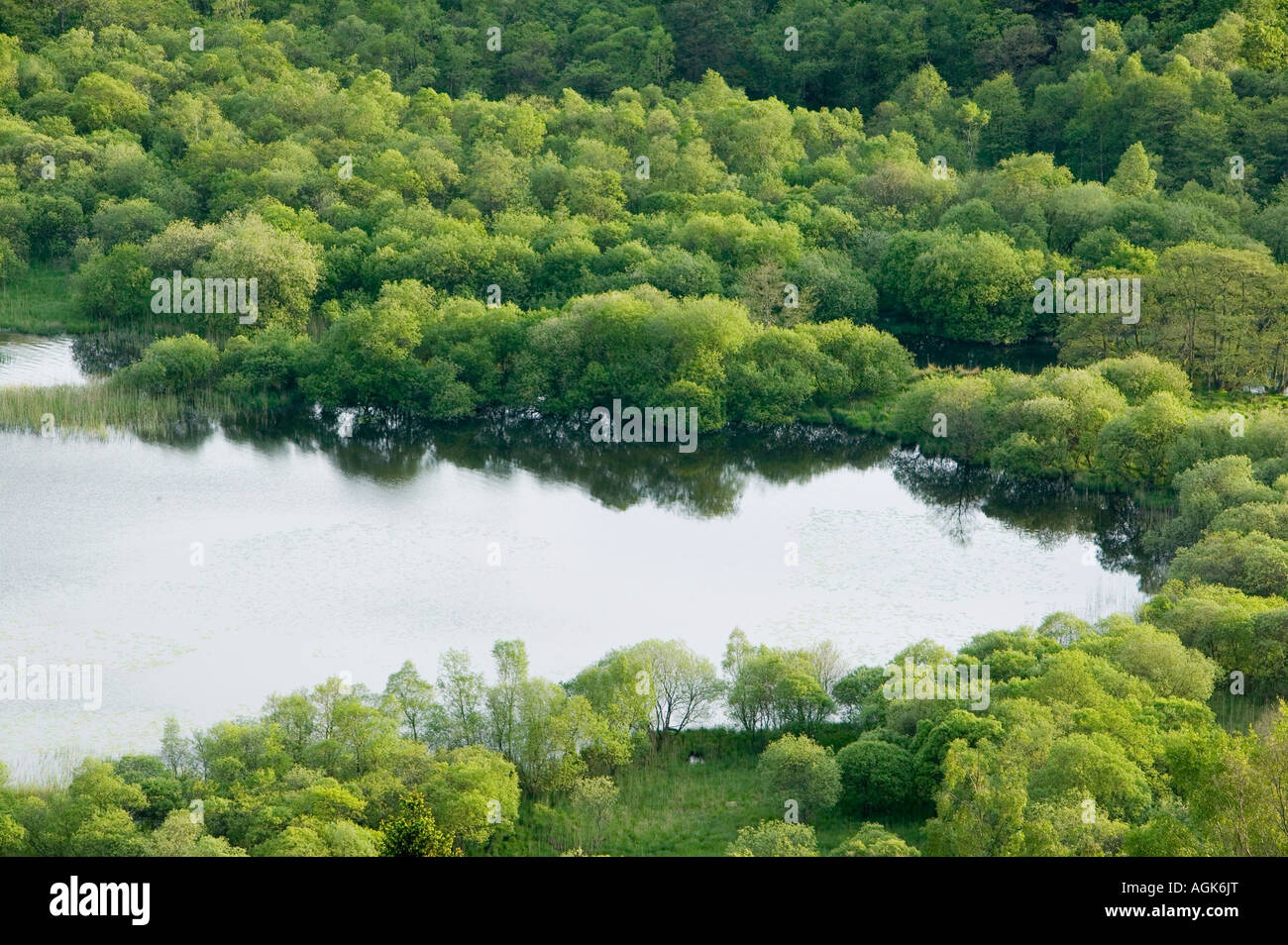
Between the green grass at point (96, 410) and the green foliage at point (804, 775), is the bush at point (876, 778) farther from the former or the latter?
the green grass at point (96, 410)

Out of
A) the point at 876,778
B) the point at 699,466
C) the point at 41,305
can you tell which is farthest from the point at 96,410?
the point at 876,778

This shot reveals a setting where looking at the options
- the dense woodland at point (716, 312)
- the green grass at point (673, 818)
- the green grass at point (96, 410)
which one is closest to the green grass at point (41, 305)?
the dense woodland at point (716, 312)

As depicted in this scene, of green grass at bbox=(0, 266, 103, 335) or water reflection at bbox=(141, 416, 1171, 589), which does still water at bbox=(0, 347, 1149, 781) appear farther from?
green grass at bbox=(0, 266, 103, 335)

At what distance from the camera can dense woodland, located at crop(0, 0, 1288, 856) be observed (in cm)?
2847

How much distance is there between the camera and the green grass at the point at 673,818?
95.4 ft

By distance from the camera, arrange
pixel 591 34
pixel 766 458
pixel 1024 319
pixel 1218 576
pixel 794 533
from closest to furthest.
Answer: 1. pixel 1218 576
2. pixel 794 533
3. pixel 766 458
4. pixel 1024 319
5. pixel 591 34

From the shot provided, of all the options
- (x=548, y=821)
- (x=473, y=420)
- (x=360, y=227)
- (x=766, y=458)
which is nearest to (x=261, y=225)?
(x=360, y=227)

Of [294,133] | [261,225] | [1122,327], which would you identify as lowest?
[1122,327]

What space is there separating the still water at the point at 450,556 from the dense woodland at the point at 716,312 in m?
2.08

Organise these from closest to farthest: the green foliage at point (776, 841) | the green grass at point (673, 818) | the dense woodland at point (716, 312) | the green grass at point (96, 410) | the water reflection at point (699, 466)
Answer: the green foliage at point (776, 841)
the dense woodland at point (716, 312)
the green grass at point (673, 818)
the water reflection at point (699, 466)
the green grass at point (96, 410)

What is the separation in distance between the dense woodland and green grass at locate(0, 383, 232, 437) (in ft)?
0.67
